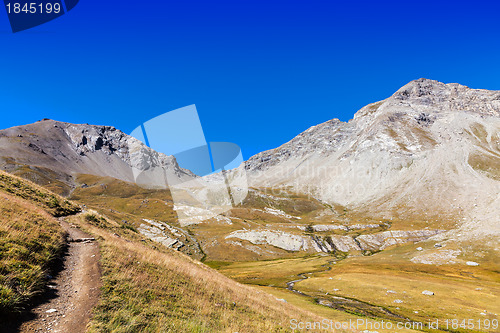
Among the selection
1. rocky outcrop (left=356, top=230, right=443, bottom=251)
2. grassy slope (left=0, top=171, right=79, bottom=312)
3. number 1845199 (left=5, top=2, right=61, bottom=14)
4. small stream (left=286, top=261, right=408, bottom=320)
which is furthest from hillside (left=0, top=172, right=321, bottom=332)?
rocky outcrop (left=356, top=230, right=443, bottom=251)

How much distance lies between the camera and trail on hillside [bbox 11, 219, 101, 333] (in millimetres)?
9841

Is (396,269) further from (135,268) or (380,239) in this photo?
(135,268)

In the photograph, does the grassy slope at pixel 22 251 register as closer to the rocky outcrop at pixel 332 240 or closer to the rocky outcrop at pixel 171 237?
the rocky outcrop at pixel 171 237

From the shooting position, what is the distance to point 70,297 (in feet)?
40.3

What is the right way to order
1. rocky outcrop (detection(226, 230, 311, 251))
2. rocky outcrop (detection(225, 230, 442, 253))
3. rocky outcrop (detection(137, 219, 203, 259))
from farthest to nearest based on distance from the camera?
1. rocky outcrop (detection(226, 230, 311, 251))
2. rocky outcrop (detection(225, 230, 442, 253))
3. rocky outcrop (detection(137, 219, 203, 259))

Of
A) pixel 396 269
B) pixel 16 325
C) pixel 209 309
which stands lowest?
pixel 396 269

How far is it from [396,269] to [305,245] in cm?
6978

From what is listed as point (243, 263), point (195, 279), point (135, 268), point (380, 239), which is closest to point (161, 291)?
point (135, 268)

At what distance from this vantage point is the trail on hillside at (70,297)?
984 cm

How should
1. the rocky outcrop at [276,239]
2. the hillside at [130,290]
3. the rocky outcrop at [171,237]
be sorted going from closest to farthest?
the hillside at [130,290], the rocky outcrop at [171,237], the rocky outcrop at [276,239]

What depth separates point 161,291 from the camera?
15656mm

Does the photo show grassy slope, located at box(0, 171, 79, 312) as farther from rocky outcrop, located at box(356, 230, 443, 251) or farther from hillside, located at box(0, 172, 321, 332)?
rocky outcrop, located at box(356, 230, 443, 251)

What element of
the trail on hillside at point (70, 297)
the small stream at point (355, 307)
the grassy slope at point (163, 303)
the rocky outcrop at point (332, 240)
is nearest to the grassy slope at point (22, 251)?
the trail on hillside at point (70, 297)

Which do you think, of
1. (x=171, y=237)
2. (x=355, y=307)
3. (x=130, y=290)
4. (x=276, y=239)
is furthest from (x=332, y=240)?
(x=130, y=290)
